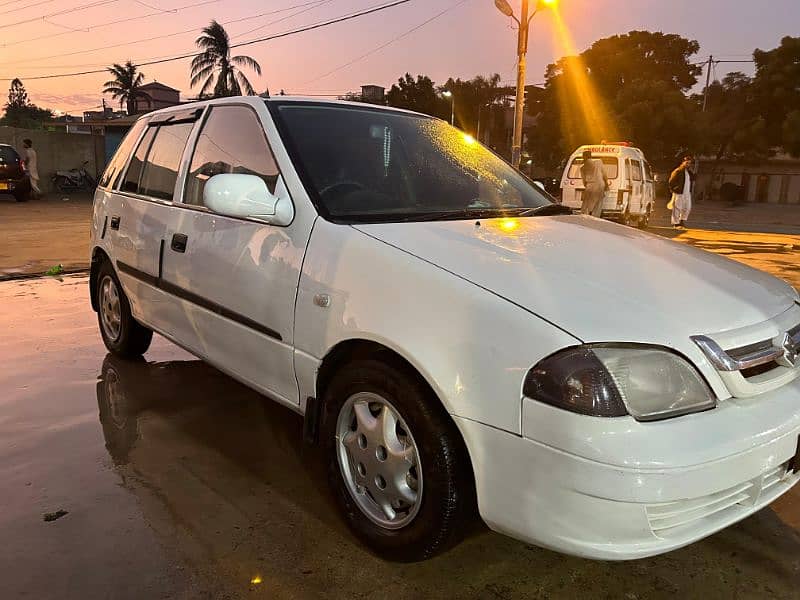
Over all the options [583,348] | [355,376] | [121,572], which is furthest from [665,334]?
[121,572]

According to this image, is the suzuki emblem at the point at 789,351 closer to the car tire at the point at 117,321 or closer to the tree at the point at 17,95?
the car tire at the point at 117,321

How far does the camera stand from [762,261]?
10000mm

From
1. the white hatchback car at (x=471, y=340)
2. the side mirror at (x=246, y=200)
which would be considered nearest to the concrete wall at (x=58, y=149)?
the white hatchback car at (x=471, y=340)

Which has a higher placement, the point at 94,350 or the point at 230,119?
the point at 230,119

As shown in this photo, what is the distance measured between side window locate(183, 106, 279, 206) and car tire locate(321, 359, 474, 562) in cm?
102

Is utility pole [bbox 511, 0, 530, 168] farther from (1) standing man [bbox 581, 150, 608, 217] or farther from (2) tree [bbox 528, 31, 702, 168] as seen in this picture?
(2) tree [bbox 528, 31, 702, 168]

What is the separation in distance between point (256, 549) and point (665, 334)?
1.61 m

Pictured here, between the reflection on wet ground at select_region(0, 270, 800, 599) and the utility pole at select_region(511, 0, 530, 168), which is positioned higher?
the utility pole at select_region(511, 0, 530, 168)

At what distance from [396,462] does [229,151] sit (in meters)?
1.79

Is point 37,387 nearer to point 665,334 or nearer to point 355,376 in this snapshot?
point 355,376

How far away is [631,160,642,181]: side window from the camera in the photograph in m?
14.9

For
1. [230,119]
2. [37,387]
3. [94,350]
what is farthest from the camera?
[94,350]

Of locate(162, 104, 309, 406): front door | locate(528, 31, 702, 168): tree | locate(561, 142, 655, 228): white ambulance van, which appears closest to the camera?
locate(162, 104, 309, 406): front door

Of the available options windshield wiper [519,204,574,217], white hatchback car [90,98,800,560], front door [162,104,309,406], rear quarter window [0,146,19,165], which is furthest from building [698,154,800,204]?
front door [162,104,309,406]
